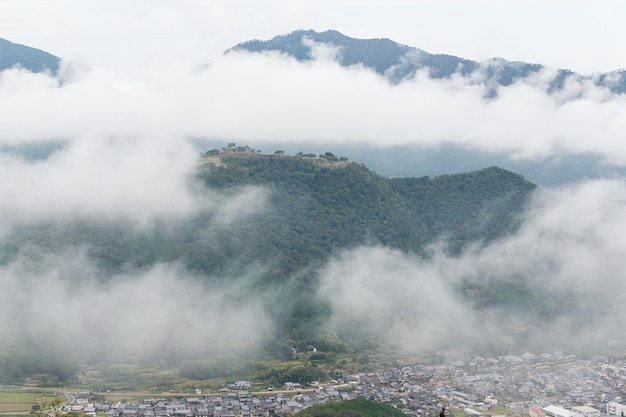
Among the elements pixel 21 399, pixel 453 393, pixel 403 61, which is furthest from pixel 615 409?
pixel 403 61

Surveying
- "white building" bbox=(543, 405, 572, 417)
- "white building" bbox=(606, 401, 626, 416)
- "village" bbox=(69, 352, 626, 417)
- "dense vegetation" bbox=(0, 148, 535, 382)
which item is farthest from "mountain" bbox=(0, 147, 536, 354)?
"white building" bbox=(606, 401, 626, 416)

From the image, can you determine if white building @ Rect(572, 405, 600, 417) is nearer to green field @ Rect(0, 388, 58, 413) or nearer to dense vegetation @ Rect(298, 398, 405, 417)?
dense vegetation @ Rect(298, 398, 405, 417)

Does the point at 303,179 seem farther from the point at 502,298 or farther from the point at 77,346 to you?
the point at 77,346

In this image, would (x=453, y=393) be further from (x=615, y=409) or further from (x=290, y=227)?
(x=290, y=227)

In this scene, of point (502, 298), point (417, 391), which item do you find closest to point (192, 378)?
point (417, 391)

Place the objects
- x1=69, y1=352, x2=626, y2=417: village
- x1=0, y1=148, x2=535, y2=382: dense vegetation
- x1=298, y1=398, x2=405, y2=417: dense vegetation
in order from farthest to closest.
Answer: x1=0, y1=148, x2=535, y2=382: dense vegetation
x1=69, y1=352, x2=626, y2=417: village
x1=298, y1=398, x2=405, y2=417: dense vegetation
